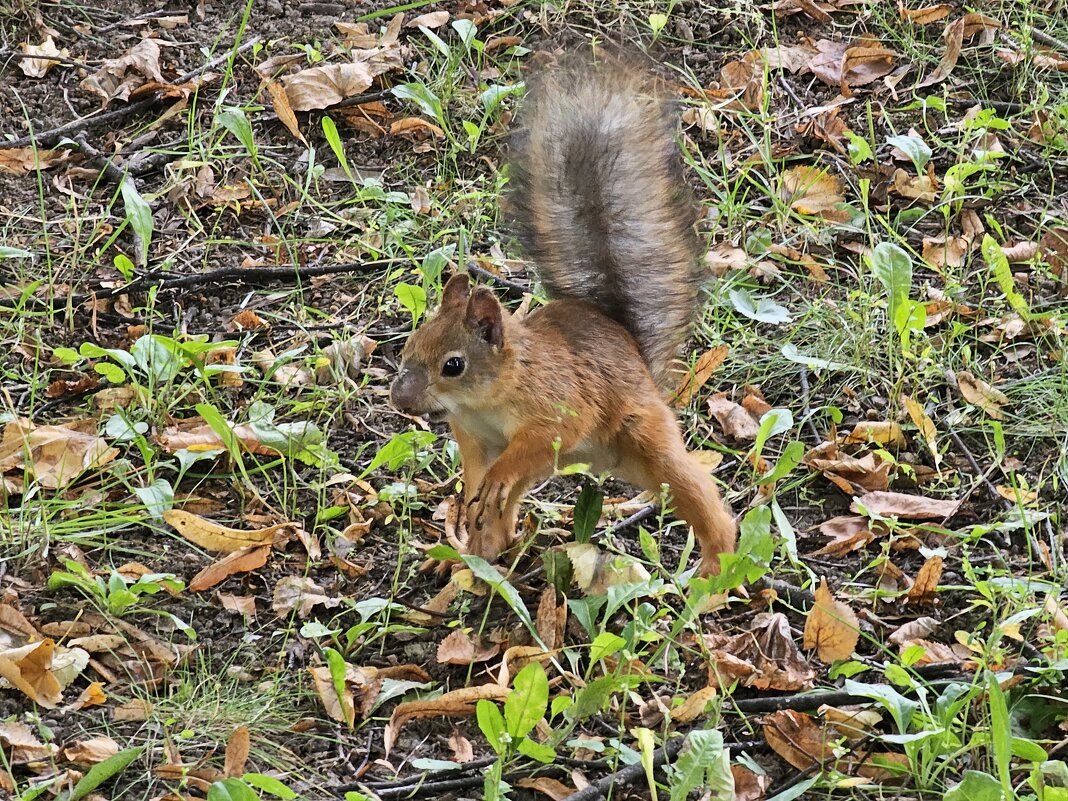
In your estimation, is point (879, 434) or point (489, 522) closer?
point (489, 522)

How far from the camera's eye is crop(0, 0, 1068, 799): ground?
7.78 ft

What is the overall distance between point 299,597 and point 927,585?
3.80 feet

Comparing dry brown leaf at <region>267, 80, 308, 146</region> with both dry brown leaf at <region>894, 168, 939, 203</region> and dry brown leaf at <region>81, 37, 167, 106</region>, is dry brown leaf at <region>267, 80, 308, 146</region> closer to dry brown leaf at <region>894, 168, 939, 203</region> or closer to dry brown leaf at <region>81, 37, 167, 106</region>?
dry brown leaf at <region>81, 37, 167, 106</region>

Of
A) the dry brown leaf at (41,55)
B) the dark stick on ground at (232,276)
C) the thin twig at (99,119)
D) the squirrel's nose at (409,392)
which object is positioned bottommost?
the dark stick on ground at (232,276)

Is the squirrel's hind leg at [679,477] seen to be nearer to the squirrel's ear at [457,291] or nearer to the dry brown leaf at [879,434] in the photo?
the squirrel's ear at [457,291]

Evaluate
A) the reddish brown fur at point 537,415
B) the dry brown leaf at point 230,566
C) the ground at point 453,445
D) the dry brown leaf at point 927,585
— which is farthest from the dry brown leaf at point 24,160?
the dry brown leaf at point 927,585

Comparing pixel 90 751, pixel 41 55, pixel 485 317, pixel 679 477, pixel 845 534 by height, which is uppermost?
pixel 485 317

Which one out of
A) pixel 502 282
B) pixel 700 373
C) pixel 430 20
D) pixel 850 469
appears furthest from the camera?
pixel 430 20

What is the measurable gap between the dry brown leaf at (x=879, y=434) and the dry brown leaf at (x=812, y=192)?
865 mm

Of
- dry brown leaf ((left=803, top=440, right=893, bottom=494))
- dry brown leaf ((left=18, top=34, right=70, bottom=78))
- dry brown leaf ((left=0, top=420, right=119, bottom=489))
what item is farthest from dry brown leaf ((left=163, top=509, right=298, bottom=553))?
dry brown leaf ((left=18, top=34, right=70, bottom=78))

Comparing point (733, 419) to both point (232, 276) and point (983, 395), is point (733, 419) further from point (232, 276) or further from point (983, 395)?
point (232, 276)

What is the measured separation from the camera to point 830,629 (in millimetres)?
2574

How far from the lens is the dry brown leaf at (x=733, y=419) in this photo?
3.18 metres

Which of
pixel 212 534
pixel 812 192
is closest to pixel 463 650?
pixel 212 534
